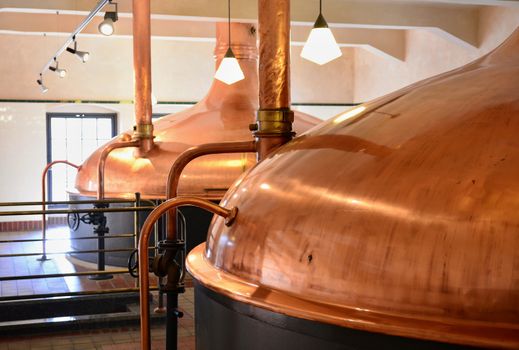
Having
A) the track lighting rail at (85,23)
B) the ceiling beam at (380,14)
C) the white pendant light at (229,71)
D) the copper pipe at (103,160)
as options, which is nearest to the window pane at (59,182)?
the track lighting rail at (85,23)

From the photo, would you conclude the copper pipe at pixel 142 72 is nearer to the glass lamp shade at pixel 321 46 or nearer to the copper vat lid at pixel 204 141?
the copper vat lid at pixel 204 141

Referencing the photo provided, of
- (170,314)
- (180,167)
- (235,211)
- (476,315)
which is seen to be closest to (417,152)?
(476,315)

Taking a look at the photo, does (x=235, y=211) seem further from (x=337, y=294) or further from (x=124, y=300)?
(x=124, y=300)

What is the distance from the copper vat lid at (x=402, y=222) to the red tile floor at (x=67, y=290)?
2.68m

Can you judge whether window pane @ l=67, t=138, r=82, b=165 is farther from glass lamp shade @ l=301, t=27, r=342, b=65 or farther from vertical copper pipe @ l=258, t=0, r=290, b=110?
vertical copper pipe @ l=258, t=0, r=290, b=110

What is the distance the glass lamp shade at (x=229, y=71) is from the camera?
21.9ft

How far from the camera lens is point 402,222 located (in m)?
1.62

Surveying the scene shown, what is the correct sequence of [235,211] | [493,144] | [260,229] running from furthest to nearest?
1. [235,211]
2. [260,229]
3. [493,144]

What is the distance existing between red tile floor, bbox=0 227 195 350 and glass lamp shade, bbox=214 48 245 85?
199 cm

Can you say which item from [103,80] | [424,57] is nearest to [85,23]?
[103,80]

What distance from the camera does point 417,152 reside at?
68.7 inches

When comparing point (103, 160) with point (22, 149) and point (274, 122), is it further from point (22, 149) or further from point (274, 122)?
point (22, 149)

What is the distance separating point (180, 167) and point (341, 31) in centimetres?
936

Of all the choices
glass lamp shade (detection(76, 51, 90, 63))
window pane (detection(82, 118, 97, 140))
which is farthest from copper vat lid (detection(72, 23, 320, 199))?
window pane (detection(82, 118, 97, 140))
